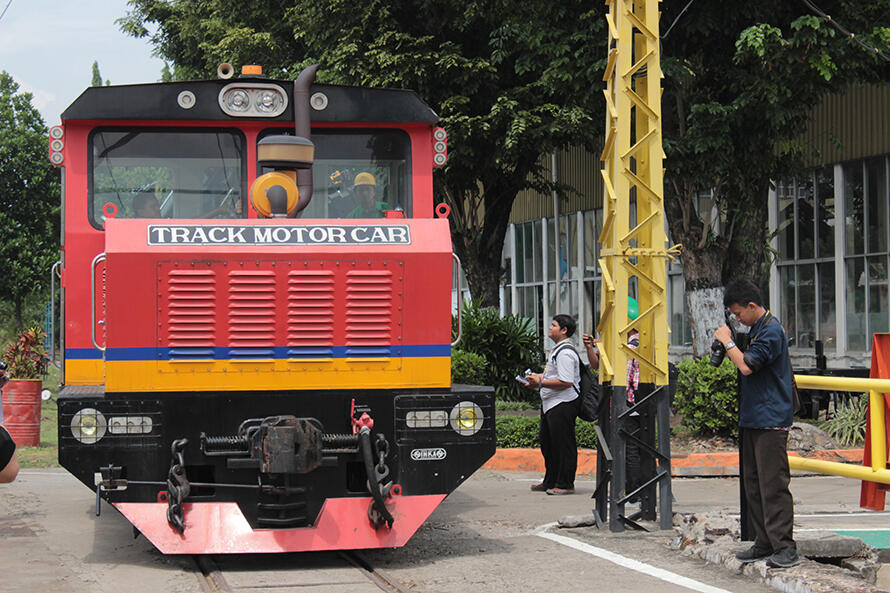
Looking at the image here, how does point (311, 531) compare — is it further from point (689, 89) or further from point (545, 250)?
point (545, 250)

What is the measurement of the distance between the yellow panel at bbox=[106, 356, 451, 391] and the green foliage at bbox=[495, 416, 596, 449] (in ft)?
24.1

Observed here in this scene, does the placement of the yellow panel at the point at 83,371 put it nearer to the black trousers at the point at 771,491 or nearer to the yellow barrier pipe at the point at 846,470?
the black trousers at the point at 771,491

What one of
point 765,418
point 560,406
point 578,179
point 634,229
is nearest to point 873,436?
point 765,418

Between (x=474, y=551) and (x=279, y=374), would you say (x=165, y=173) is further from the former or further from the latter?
(x=474, y=551)

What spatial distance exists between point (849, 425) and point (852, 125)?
8.46 meters

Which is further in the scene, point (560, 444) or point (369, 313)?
point (560, 444)

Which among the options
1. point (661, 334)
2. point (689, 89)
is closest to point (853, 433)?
point (689, 89)

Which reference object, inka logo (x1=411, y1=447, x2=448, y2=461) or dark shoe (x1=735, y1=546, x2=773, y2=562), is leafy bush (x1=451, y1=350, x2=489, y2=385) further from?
dark shoe (x1=735, y1=546, x2=773, y2=562)

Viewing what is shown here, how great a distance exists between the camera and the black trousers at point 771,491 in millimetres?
7590

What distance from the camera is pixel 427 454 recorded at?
812 centimetres

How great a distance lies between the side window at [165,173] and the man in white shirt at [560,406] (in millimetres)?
4258

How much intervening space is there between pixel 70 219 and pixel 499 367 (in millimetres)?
11965

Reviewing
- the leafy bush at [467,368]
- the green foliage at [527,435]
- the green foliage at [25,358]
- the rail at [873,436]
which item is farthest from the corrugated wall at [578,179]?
the rail at [873,436]

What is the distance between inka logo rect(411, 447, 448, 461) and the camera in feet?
26.6
